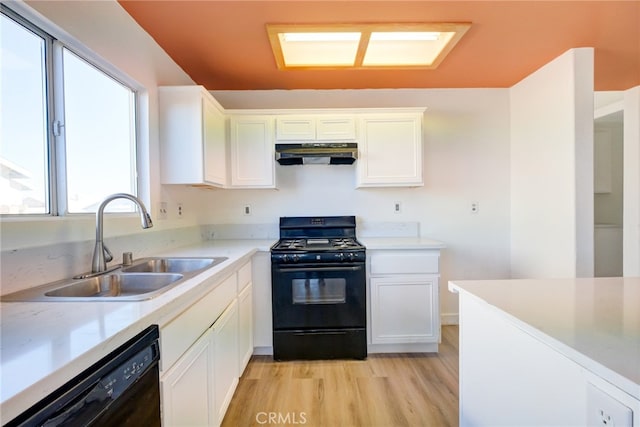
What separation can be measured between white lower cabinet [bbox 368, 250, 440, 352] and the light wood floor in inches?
7.8

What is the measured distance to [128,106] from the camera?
181 centimetres

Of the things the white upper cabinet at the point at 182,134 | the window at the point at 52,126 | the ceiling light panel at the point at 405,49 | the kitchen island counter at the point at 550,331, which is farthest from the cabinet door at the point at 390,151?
the window at the point at 52,126

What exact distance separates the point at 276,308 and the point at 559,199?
2.49m

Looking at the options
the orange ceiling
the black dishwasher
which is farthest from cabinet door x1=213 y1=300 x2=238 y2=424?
the orange ceiling

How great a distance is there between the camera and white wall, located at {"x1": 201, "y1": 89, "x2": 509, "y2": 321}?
9.16 ft

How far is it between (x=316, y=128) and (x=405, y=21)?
103 cm

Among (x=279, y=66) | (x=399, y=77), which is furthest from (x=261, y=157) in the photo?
(x=399, y=77)

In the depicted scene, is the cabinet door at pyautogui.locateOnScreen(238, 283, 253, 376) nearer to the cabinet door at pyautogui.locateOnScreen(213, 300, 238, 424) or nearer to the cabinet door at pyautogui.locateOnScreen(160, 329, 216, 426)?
the cabinet door at pyautogui.locateOnScreen(213, 300, 238, 424)

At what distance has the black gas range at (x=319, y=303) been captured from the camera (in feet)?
7.04

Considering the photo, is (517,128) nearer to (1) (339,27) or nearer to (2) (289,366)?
(1) (339,27)

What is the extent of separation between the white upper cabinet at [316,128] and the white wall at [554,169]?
66.3 inches

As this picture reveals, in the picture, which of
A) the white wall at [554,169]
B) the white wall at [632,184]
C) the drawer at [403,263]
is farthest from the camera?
the white wall at [632,184]

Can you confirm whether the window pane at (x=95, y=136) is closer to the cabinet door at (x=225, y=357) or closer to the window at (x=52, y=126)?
the window at (x=52, y=126)

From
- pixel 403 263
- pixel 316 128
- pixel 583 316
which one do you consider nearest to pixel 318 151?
pixel 316 128
